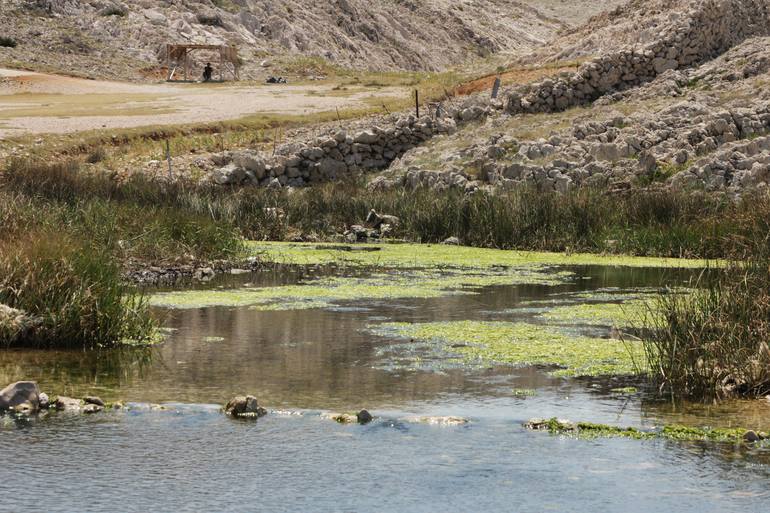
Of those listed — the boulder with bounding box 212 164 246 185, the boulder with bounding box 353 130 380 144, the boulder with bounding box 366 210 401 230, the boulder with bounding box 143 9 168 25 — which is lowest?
the boulder with bounding box 366 210 401 230

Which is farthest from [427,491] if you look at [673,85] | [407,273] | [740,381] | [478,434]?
[673,85]

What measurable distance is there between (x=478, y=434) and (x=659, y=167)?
20.0 metres

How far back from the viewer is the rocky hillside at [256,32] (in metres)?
68.2

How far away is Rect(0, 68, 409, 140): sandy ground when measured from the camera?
1508 inches

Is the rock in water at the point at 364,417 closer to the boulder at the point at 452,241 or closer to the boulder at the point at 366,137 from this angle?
the boulder at the point at 452,241

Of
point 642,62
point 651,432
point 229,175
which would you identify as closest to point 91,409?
point 651,432

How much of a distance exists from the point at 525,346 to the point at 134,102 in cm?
3773

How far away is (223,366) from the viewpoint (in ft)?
35.8

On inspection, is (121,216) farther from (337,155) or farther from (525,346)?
(337,155)

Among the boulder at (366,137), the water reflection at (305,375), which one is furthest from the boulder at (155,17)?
the water reflection at (305,375)

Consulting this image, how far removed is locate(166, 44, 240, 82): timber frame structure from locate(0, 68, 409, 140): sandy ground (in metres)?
6.05

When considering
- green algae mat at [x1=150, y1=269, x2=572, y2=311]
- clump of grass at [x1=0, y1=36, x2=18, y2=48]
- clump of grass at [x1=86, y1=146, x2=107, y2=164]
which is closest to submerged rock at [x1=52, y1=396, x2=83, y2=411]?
green algae mat at [x1=150, y1=269, x2=572, y2=311]

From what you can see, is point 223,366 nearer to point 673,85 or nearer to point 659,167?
point 659,167

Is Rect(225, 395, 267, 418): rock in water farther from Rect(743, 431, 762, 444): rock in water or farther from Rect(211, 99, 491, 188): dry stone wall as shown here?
Rect(211, 99, 491, 188): dry stone wall
